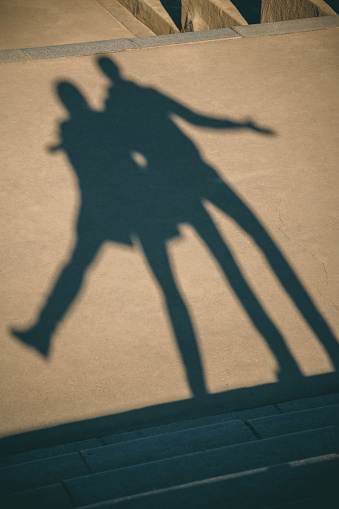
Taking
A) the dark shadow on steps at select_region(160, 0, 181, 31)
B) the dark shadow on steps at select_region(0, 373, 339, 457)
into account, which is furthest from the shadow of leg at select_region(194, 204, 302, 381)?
the dark shadow on steps at select_region(160, 0, 181, 31)

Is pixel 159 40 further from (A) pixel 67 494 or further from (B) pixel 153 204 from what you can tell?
(A) pixel 67 494

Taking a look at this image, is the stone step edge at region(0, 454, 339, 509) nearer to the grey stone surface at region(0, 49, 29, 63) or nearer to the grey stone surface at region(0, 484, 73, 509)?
the grey stone surface at region(0, 484, 73, 509)

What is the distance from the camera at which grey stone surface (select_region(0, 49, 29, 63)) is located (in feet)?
21.1

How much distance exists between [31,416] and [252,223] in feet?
7.81

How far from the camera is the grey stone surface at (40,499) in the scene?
6.02 feet

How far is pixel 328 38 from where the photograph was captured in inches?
281

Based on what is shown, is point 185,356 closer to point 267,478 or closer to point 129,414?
point 129,414

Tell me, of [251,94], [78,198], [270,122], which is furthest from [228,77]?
[78,198]

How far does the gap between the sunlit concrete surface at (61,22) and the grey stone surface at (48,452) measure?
8.45m

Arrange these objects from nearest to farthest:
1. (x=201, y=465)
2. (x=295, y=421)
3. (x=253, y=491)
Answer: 1. (x=253, y=491)
2. (x=201, y=465)
3. (x=295, y=421)

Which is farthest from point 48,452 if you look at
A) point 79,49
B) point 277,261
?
point 79,49

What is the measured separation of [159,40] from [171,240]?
4138 mm

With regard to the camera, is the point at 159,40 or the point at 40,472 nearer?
the point at 40,472

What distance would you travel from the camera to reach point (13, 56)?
6512mm
